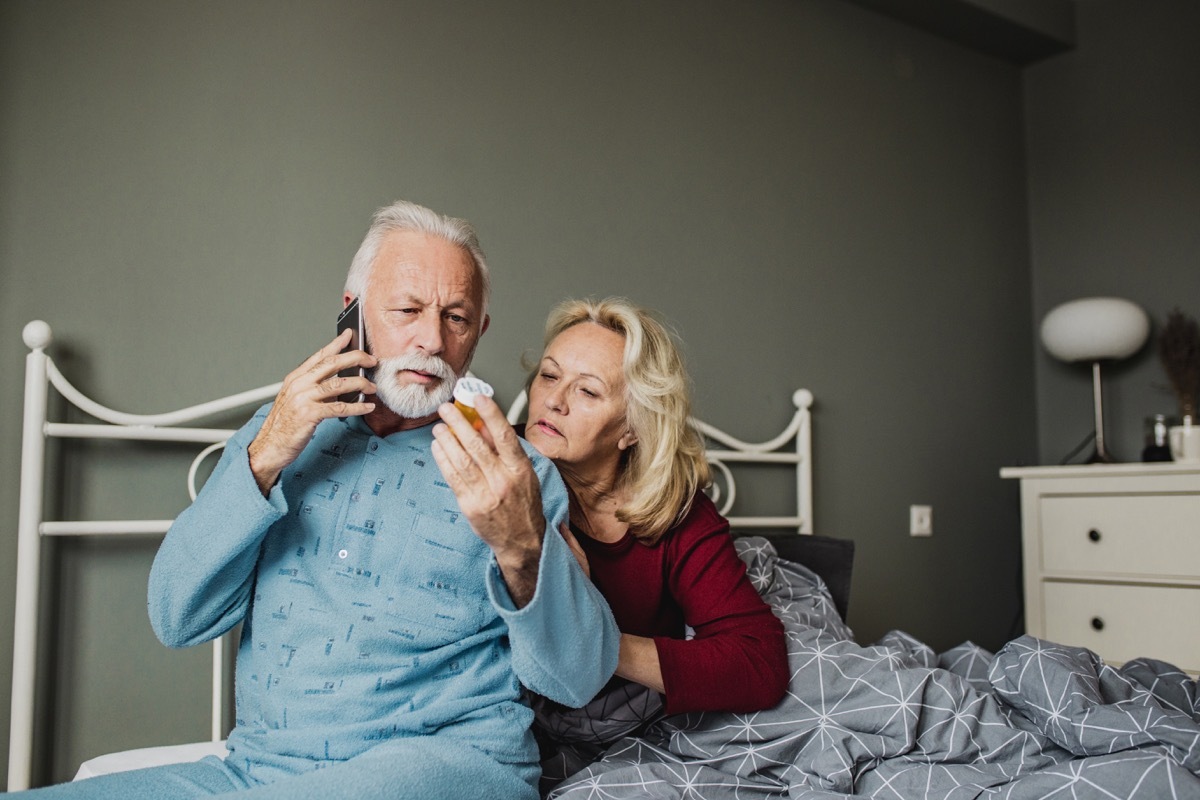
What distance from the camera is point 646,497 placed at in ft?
4.84

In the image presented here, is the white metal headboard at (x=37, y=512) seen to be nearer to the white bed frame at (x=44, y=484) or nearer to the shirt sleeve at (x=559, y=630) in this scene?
the white bed frame at (x=44, y=484)

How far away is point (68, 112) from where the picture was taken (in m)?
1.63

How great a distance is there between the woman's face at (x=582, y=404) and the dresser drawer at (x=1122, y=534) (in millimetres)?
1676

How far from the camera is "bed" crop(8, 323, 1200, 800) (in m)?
1.21

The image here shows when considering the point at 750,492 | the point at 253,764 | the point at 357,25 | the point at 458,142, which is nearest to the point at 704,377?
the point at 750,492

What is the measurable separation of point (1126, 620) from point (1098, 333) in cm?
84

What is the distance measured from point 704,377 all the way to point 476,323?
3.92 ft

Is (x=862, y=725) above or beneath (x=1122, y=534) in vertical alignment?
beneath

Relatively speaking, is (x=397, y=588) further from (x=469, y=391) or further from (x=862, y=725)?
(x=862, y=725)

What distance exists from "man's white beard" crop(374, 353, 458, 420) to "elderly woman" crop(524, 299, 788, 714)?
1.03 ft

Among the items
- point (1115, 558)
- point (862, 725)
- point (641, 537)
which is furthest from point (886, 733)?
point (1115, 558)

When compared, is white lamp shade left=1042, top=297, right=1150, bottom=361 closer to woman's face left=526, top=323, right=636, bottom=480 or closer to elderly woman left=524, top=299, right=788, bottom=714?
elderly woman left=524, top=299, right=788, bottom=714

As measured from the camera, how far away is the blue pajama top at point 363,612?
1060mm

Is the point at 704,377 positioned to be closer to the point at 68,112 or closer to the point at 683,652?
the point at 683,652
